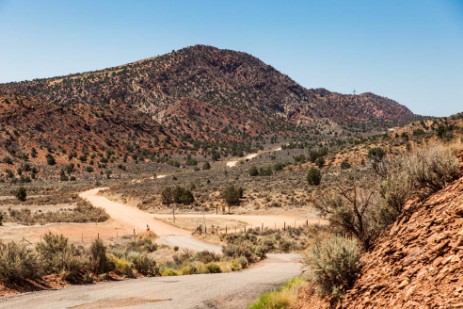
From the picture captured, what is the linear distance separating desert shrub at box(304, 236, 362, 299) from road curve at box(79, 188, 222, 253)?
2007cm

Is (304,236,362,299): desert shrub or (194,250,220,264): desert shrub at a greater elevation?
(304,236,362,299): desert shrub

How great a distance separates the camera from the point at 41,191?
6612cm

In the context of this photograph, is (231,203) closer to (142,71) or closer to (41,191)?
(41,191)

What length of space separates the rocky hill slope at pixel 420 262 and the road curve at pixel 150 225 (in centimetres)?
2056

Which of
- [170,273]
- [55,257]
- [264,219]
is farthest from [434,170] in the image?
[264,219]

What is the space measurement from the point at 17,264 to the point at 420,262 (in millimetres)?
10880

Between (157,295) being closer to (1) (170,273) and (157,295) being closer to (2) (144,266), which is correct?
(2) (144,266)

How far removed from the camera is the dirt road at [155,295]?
10102 millimetres

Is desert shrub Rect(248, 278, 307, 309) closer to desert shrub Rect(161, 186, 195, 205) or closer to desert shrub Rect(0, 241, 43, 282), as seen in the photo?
desert shrub Rect(0, 241, 43, 282)

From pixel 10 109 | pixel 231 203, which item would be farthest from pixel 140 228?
pixel 10 109

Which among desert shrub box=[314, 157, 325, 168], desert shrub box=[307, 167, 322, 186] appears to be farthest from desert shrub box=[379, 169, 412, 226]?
desert shrub box=[314, 157, 325, 168]

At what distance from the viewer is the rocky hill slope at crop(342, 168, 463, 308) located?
17.1 feet

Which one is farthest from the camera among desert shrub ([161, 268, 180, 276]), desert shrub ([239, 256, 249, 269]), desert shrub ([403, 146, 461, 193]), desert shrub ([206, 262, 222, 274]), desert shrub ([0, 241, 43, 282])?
desert shrub ([239, 256, 249, 269])

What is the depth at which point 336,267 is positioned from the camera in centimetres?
724
